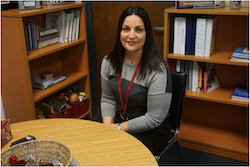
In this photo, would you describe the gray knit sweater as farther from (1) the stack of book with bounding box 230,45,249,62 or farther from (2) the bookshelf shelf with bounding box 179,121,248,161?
(2) the bookshelf shelf with bounding box 179,121,248,161

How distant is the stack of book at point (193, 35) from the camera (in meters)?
2.16

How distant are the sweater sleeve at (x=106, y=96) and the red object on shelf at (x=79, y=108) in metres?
0.99

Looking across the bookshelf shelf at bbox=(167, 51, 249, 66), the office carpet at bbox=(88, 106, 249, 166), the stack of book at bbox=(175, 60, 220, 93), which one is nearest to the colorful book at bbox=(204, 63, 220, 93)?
the stack of book at bbox=(175, 60, 220, 93)

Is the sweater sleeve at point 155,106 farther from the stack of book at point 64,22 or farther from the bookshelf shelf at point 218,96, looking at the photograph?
the stack of book at point 64,22

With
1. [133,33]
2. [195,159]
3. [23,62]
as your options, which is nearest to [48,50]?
[23,62]

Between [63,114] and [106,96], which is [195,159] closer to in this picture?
[106,96]

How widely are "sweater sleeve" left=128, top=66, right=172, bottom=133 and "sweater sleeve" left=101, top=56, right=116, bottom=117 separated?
0.21 meters

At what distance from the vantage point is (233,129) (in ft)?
8.46

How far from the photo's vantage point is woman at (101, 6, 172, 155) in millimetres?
1694

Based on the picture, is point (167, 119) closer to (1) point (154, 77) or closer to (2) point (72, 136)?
(1) point (154, 77)

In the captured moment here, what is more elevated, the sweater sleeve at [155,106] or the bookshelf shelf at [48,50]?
the bookshelf shelf at [48,50]

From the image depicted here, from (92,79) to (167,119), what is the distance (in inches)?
64.0

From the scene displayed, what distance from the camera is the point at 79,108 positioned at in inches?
115

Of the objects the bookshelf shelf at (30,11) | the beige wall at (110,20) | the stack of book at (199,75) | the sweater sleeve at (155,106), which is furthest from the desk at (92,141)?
the beige wall at (110,20)
